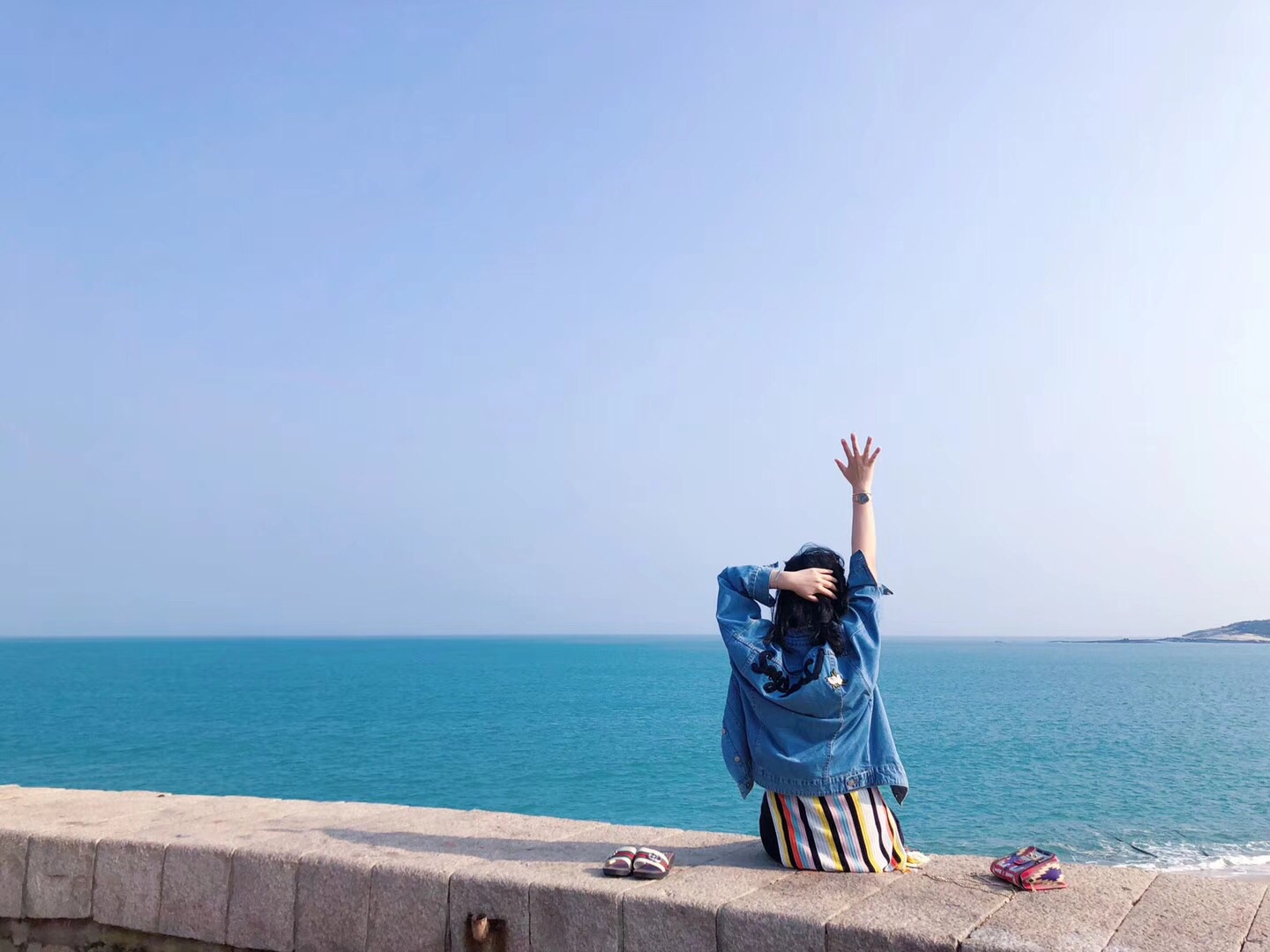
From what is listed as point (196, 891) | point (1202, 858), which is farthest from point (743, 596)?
point (1202, 858)

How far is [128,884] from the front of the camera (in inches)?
186

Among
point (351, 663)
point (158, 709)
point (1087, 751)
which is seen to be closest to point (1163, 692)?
point (1087, 751)

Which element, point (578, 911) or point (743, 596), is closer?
point (578, 911)

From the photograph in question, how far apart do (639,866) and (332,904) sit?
1.44 m

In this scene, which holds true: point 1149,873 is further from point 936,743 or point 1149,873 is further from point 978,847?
point 936,743

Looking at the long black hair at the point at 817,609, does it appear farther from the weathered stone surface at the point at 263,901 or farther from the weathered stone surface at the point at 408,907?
the weathered stone surface at the point at 263,901

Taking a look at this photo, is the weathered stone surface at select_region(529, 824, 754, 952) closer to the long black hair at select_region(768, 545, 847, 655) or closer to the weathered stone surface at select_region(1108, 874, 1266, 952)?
the long black hair at select_region(768, 545, 847, 655)

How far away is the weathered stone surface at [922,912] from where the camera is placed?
11.0 feet

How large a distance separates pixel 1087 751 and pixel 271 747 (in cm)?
3425

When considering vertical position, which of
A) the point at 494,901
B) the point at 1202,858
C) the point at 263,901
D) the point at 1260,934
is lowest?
the point at 1202,858

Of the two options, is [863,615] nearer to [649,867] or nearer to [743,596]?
[743,596]

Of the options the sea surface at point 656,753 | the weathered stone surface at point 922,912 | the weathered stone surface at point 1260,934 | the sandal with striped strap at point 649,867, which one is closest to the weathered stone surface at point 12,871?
the sandal with striped strap at point 649,867

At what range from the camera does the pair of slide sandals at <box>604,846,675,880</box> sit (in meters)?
4.11

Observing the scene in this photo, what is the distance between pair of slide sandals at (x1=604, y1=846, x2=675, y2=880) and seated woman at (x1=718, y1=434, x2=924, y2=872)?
1.91ft
